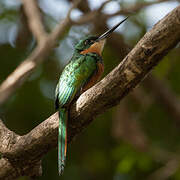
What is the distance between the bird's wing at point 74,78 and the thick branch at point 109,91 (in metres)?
0.16

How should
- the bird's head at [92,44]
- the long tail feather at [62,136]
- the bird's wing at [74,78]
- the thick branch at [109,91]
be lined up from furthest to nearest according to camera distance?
the bird's head at [92,44], the bird's wing at [74,78], the long tail feather at [62,136], the thick branch at [109,91]

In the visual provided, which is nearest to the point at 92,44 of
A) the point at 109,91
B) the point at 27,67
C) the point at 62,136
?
the point at 27,67

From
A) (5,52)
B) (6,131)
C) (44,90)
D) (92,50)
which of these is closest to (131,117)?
(44,90)

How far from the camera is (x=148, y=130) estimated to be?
5.43 m

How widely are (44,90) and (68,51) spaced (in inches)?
27.5

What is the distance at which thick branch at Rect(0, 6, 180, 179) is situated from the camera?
6.24 ft

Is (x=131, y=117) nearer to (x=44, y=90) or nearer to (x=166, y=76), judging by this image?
(x=166, y=76)

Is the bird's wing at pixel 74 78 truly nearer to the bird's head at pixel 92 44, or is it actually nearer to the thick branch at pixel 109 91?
the thick branch at pixel 109 91

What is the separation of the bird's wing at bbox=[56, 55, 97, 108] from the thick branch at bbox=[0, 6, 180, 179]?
0.16 m

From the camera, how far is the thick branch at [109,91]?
1.90 metres

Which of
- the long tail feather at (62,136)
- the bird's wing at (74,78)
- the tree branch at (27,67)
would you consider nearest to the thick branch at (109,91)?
the long tail feather at (62,136)

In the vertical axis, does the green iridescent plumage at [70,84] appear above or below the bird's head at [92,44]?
above

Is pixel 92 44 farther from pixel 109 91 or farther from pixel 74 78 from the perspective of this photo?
pixel 109 91

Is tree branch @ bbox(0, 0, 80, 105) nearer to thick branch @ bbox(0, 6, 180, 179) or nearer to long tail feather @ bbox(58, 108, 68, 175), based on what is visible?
thick branch @ bbox(0, 6, 180, 179)
